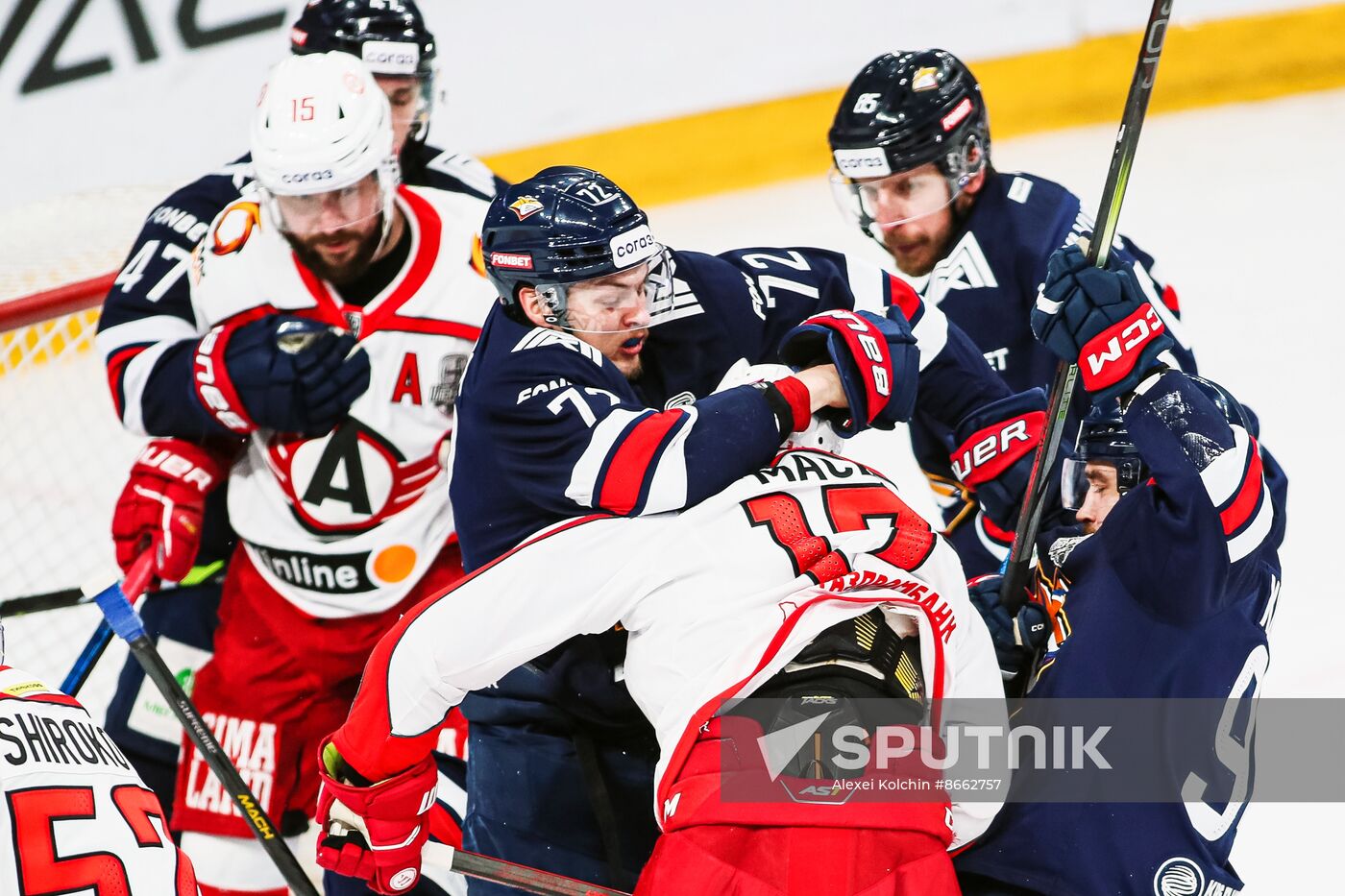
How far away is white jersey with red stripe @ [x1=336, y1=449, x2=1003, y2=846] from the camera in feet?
6.84

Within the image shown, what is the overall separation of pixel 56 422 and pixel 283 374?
1233 mm

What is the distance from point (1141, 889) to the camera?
2361 millimetres

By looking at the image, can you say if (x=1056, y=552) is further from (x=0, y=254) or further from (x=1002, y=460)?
(x=0, y=254)

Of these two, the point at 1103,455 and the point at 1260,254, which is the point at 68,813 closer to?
the point at 1103,455

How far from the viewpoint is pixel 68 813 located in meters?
1.83

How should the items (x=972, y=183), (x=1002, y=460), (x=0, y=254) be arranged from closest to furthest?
1. (x=1002, y=460)
2. (x=972, y=183)
3. (x=0, y=254)

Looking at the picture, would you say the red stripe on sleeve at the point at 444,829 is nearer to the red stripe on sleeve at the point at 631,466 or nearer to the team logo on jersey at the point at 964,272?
the red stripe on sleeve at the point at 631,466

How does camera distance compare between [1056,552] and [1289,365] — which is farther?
[1289,365]

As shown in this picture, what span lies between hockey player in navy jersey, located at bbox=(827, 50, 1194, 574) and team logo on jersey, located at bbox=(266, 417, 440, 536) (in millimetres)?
943

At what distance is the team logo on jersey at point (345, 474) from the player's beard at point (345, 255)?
0.25 metres

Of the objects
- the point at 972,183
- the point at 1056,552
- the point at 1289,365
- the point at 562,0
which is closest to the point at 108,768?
the point at 1056,552

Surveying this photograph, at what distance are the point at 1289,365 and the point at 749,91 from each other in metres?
1.92

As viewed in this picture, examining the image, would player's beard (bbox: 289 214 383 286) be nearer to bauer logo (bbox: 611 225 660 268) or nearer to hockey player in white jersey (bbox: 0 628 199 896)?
bauer logo (bbox: 611 225 660 268)

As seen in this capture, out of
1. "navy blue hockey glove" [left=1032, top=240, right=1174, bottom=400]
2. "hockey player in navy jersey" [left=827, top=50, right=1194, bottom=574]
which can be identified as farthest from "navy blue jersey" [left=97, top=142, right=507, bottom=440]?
"navy blue hockey glove" [left=1032, top=240, right=1174, bottom=400]
